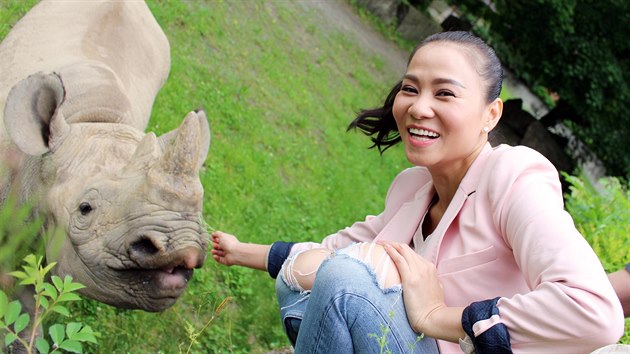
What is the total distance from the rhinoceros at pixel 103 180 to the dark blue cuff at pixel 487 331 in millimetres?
1082

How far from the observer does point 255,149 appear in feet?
23.7

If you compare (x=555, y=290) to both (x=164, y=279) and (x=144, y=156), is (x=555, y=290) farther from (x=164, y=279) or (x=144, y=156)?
(x=144, y=156)

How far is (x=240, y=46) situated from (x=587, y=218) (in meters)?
4.72

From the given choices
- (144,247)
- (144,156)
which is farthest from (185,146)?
(144,247)

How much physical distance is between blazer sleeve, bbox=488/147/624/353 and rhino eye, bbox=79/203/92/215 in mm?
1630

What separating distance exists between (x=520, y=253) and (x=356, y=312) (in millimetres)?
529

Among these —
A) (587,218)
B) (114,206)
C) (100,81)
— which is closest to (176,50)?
(100,81)

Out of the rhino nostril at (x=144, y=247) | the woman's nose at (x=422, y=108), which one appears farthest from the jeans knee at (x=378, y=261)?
the rhino nostril at (x=144, y=247)

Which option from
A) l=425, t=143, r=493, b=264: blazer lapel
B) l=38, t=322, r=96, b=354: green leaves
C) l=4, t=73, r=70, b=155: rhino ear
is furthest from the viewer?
l=4, t=73, r=70, b=155: rhino ear

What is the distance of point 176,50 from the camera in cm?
759

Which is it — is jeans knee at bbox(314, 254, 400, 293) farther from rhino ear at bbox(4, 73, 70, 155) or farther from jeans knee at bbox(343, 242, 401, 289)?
rhino ear at bbox(4, 73, 70, 155)

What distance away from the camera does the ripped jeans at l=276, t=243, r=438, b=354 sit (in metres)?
2.53

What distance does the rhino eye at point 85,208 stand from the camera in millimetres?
3178

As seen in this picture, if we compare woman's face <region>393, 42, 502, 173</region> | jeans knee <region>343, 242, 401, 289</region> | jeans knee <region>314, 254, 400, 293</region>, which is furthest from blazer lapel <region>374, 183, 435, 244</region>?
jeans knee <region>314, 254, 400, 293</region>
